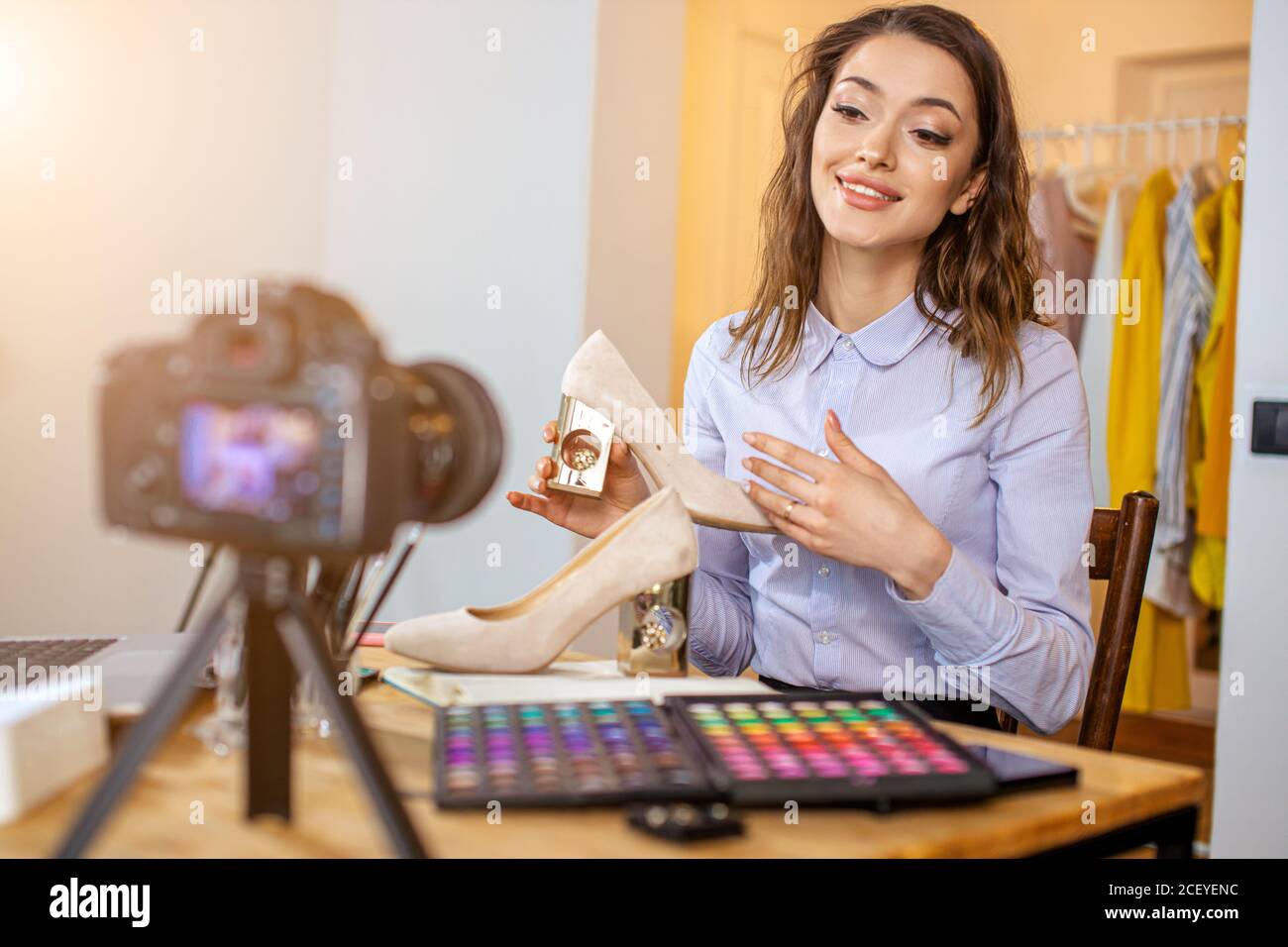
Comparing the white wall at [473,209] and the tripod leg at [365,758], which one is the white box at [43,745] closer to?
the tripod leg at [365,758]

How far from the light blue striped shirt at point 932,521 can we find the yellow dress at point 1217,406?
133 centimetres

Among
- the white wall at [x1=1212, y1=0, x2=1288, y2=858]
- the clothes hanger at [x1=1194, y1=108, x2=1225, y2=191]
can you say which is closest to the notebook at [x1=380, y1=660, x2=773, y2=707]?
the white wall at [x1=1212, y1=0, x2=1288, y2=858]

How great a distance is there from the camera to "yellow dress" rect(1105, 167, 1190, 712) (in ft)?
9.03

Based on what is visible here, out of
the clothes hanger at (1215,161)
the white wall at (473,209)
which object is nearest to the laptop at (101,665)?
the white wall at (473,209)

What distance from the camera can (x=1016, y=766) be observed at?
27.9 inches

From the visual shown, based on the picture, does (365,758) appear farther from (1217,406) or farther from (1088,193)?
(1088,193)

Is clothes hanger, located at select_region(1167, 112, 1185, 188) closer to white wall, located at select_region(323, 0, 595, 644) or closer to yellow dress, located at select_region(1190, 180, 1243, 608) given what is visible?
yellow dress, located at select_region(1190, 180, 1243, 608)

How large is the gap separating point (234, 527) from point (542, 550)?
7.10ft

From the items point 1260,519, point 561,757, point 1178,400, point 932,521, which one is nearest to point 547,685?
point 561,757

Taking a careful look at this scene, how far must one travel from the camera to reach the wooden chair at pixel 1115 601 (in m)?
1.14

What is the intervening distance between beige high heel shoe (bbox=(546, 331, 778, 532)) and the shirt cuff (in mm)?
160

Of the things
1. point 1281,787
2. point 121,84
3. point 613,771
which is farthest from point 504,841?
point 121,84

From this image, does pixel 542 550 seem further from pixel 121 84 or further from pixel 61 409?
pixel 121 84

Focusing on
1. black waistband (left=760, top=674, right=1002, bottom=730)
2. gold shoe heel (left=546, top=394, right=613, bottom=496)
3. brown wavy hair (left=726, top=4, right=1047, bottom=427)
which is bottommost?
black waistband (left=760, top=674, right=1002, bottom=730)
